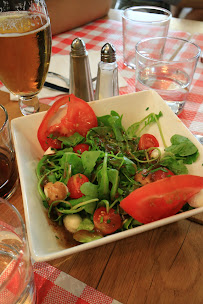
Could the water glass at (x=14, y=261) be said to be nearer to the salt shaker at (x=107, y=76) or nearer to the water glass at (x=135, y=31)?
the salt shaker at (x=107, y=76)

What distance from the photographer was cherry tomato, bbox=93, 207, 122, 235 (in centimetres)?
47

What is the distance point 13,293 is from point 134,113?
0.48 metres

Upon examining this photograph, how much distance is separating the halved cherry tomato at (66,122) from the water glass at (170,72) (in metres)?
0.30

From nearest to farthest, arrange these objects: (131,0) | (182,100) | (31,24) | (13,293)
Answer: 1. (13,293)
2. (31,24)
3. (182,100)
4. (131,0)

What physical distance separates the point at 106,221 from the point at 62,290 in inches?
5.0

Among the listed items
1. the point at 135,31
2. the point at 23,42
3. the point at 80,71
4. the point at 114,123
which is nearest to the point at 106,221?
the point at 114,123

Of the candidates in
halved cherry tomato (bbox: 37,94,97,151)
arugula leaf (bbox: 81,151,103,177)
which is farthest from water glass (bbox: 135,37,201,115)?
arugula leaf (bbox: 81,151,103,177)

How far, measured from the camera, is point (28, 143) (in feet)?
2.06

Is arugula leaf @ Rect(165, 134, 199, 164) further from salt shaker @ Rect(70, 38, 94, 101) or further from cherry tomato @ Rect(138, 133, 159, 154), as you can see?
salt shaker @ Rect(70, 38, 94, 101)

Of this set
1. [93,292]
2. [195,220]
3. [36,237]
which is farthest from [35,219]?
[195,220]

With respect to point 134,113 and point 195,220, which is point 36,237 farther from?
point 134,113

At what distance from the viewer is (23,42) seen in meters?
0.57

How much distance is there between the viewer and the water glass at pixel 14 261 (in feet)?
1.11

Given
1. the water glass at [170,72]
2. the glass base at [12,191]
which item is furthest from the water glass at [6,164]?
the water glass at [170,72]
